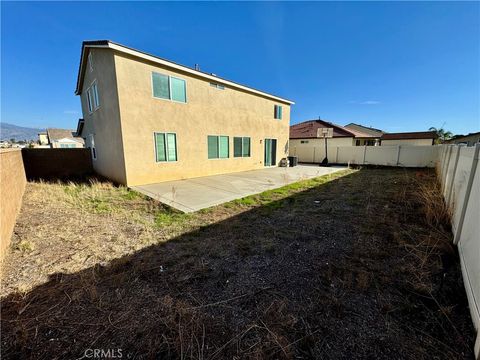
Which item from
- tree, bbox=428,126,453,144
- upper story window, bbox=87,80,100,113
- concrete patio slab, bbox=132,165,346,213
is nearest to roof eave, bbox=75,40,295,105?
upper story window, bbox=87,80,100,113

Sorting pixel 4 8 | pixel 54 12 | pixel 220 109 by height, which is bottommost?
pixel 220 109

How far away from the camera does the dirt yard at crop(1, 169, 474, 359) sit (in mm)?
1740

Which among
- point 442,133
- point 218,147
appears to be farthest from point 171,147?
point 442,133

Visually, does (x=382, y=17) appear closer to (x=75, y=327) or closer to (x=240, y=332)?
(x=240, y=332)

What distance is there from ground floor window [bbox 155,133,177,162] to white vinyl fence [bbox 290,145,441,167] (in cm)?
1369

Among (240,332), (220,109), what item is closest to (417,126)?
(220,109)

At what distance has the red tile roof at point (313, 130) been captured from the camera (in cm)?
2070

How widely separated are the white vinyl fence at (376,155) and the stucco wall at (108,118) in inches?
626

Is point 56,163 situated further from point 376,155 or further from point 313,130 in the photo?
point 313,130

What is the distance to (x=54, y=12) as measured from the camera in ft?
22.6

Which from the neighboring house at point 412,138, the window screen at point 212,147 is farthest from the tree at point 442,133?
the window screen at point 212,147

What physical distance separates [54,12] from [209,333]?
425 inches

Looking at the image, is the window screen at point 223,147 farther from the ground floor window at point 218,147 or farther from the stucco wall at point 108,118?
the stucco wall at point 108,118

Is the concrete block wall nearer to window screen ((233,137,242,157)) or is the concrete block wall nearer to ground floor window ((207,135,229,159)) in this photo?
ground floor window ((207,135,229,159))
